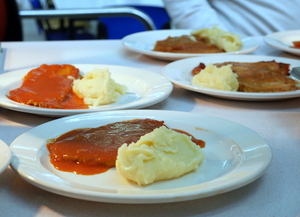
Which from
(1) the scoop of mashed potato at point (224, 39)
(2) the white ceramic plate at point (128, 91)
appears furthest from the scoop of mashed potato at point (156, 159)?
(1) the scoop of mashed potato at point (224, 39)

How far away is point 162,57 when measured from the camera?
1.96 m

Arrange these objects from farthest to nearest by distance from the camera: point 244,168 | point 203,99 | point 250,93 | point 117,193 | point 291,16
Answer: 1. point 291,16
2. point 203,99
3. point 250,93
4. point 244,168
5. point 117,193

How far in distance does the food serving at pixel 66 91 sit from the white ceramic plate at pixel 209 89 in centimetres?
23

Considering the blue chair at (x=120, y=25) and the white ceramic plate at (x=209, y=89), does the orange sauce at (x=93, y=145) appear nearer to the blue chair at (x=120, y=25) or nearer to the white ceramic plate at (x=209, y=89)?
the white ceramic plate at (x=209, y=89)

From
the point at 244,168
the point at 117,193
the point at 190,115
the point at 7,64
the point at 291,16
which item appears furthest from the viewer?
the point at 291,16

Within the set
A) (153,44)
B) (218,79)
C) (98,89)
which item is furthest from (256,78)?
(153,44)

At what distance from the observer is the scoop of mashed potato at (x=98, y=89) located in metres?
1.37

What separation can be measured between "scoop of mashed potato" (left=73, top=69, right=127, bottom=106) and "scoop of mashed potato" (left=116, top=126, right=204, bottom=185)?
0.47m

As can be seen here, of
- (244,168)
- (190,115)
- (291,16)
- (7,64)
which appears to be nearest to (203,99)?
(190,115)

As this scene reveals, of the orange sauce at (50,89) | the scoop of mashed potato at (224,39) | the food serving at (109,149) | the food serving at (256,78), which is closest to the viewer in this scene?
the food serving at (109,149)

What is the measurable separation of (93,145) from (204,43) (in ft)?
4.16

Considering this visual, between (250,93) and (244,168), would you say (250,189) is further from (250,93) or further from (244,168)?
(250,93)

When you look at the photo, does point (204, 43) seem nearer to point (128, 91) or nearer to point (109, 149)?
point (128, 91)

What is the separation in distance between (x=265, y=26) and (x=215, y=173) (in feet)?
8.13
